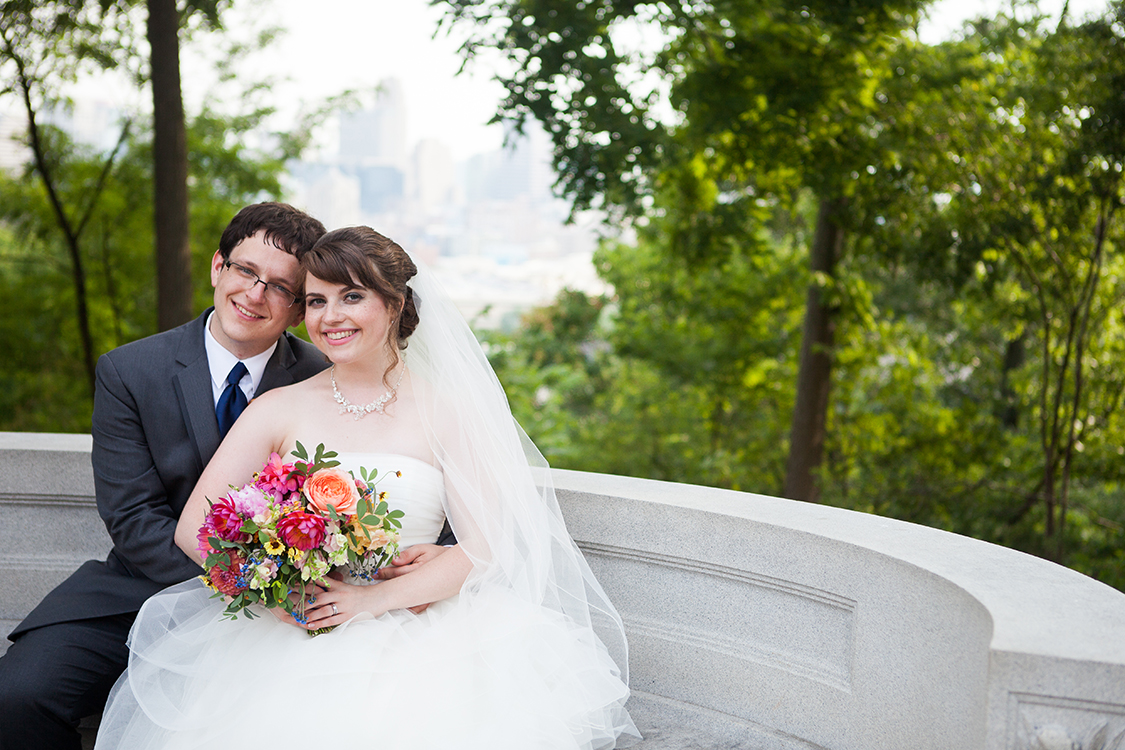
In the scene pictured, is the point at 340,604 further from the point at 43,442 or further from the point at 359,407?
the point at 43,442

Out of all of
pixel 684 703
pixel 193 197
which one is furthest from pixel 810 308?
pixel 193 197

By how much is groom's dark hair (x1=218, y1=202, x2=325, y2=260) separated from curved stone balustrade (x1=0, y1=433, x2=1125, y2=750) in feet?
4.25

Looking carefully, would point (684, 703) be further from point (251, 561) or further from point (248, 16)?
point (248, 16)

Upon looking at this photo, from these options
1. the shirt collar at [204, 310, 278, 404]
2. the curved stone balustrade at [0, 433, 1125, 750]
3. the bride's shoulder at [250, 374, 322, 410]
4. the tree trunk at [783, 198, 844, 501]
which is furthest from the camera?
the tree trunk at [783, 198, 844, 501]

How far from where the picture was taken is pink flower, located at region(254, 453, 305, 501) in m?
2.41

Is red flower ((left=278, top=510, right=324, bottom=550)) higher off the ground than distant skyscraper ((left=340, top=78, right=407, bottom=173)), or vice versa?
distant skyscraper ((left=340, top=78, right=407, bottom=173))

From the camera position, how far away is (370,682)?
2531mm

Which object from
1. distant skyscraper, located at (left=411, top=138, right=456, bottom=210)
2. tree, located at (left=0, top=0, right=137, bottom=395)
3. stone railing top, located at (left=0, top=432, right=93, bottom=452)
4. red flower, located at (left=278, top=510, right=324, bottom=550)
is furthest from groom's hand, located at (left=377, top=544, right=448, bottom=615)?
distant skyscraper, located at (left=411, top=138, right=456, bottom=210)

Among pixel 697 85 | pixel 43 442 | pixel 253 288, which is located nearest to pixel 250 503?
pixel 253 288

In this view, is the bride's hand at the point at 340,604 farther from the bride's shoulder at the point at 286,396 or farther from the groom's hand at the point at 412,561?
the bride's shoulder at the point at 286,396

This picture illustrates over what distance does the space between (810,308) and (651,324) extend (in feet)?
13.8

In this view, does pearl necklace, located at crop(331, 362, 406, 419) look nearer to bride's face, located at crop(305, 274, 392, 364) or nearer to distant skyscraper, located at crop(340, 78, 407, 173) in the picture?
bride's face, located at crop(305, 274, 392, 364)

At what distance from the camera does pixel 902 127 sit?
24.2ft

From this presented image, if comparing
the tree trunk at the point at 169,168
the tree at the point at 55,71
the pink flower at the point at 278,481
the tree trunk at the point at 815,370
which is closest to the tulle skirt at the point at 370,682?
the pink flower at the point at 278,481
